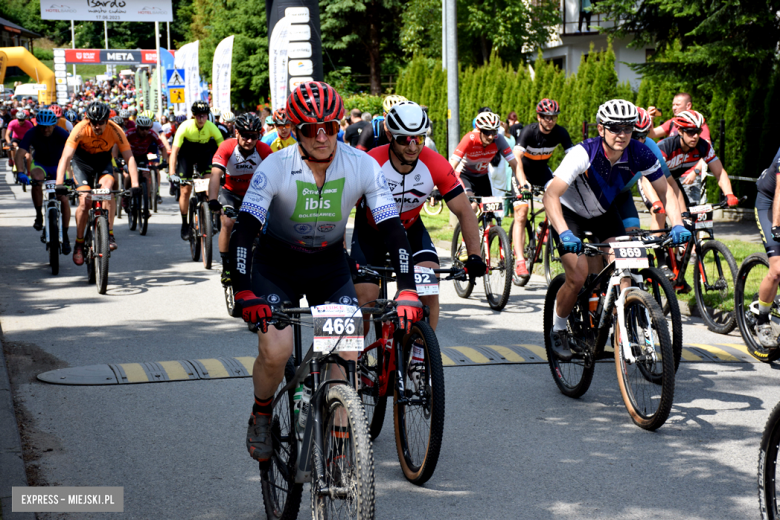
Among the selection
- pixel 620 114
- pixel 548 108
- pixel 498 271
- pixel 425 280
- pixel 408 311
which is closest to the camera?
pixel 408 311

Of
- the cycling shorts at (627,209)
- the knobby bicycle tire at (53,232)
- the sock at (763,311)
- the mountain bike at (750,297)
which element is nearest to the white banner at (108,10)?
the knobby bicycle tire at (53,232)

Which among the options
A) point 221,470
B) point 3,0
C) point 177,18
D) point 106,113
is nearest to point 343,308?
point 221,470

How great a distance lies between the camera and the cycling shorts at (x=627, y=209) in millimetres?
7387

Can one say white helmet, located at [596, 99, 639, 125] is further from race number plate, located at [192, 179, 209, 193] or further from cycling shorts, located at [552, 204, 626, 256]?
race number plate, located at [192, 179, 209, 193]

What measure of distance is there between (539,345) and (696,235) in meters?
2.26

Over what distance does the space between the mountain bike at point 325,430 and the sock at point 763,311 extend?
16.0 ft

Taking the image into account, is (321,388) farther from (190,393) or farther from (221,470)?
(190,393)

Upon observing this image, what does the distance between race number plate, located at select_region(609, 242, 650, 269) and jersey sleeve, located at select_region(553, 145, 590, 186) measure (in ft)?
2.33

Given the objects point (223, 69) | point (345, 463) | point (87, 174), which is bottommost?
point (345, 463)

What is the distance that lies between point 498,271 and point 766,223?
3188mm

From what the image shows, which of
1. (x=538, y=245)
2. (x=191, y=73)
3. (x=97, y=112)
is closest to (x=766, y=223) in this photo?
(x=538, y=245)

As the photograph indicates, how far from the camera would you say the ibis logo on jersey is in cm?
445

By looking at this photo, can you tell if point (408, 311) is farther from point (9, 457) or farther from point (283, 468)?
point (9, 457)

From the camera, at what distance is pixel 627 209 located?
295 inches
